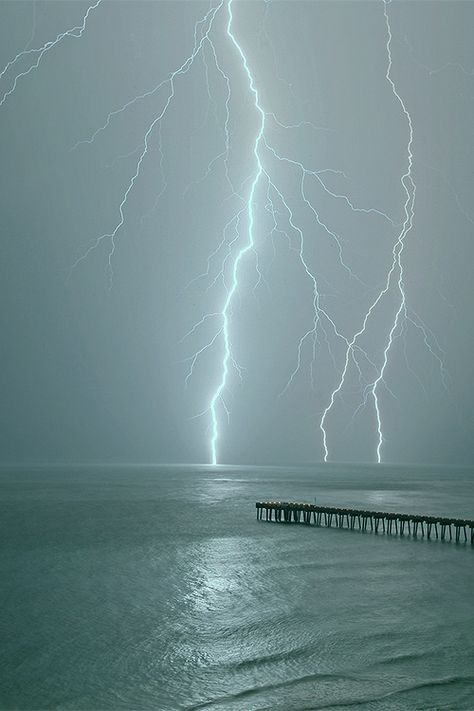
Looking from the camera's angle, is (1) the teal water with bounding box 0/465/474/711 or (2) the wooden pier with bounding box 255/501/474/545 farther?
(2) the wooden pier with bounding box 255/501/474/545

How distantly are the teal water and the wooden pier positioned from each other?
0.94 metres

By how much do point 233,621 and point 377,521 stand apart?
15.3 m

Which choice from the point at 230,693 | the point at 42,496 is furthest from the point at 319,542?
the point at 42,496

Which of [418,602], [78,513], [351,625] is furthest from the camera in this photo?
[78,513]

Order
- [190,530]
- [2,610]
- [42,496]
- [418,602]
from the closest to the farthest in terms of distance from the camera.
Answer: [2,610], [418,602], [190,530], [42,496]

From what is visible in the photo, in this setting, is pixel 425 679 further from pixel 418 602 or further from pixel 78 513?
pixel 78 513

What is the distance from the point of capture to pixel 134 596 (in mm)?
15148

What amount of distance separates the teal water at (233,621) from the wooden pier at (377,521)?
0.94 m

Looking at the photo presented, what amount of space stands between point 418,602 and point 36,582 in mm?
8860

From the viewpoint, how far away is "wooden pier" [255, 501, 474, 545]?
2489 centimetres

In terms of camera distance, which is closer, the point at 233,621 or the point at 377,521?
the point at 233,621

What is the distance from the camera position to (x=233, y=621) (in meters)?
13.2

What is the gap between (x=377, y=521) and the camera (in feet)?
89.8

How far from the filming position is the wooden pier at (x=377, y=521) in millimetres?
24889
